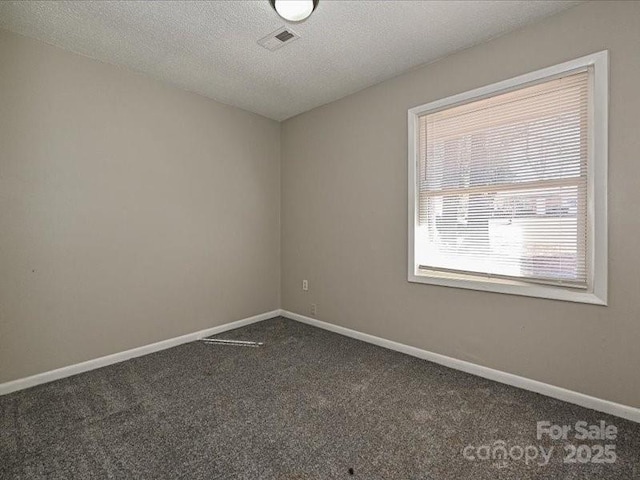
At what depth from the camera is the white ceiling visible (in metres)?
1.97

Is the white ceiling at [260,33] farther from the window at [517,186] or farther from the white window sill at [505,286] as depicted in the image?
the white window sill at [505,286]

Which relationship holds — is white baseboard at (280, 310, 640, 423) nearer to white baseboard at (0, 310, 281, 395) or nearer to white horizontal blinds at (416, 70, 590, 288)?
white horizontal blinds at (416, 70, 590, 288)

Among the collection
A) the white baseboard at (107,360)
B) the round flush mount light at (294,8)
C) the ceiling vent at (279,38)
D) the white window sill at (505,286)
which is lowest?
the white baseboard at (107,360)

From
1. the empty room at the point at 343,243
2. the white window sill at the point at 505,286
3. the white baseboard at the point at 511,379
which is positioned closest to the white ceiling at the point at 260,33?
the empty room at the point at 343,243

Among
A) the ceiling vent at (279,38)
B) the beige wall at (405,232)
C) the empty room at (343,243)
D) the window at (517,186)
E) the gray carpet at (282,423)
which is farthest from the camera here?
the ceiling vent at (279,38)

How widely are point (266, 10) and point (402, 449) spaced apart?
2.79m

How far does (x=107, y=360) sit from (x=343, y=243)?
8.05 feet

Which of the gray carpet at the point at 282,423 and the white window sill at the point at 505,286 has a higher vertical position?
the white window sill at the point at 505,286

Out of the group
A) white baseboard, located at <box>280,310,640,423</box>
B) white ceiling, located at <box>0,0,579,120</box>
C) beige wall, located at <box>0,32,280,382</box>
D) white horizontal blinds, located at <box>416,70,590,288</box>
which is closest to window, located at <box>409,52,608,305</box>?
white horizontal blinds, located at <box>416,70,590,288</box>

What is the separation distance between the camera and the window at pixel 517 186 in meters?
1.94

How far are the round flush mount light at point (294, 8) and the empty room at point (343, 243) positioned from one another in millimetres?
14

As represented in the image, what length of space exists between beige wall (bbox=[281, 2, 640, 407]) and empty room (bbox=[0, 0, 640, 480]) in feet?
0.06

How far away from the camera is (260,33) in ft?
7.31

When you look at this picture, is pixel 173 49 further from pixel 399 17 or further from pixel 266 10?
pixel 399 17
